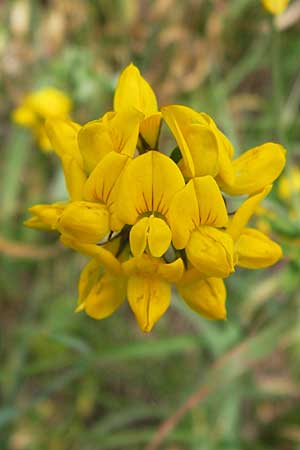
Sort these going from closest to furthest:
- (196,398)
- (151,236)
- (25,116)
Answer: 1. (151,236)
2. (196,398)
3. (25,116)

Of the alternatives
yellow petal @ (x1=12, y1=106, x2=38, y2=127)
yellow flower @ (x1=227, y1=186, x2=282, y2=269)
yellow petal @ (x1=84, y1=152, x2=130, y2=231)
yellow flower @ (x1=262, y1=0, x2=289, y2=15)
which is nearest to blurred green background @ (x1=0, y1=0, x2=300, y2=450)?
yellow petal @ (x1=12, y1=106, x2=38, y2=127)

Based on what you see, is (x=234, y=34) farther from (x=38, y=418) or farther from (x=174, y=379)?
(x=38, y=418)

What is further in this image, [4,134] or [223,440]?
[4,134]

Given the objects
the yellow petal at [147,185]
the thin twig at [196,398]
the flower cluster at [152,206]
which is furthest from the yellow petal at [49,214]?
the thin twig at [196,398]

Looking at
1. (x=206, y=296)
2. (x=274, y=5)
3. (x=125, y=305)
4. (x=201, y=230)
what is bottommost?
(x=125, y=305)

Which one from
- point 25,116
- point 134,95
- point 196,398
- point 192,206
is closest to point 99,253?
point 192,206

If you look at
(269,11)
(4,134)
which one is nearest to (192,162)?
(269,11)

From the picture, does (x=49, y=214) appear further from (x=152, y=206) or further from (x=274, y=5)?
(x=274, y=5)

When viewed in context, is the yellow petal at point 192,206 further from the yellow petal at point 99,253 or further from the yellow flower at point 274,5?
the yellow flower at point 274,5
